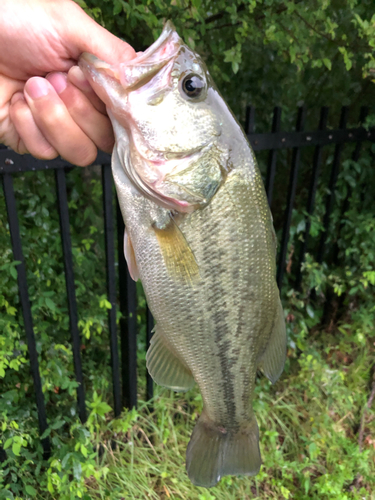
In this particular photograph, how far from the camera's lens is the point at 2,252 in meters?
2.20

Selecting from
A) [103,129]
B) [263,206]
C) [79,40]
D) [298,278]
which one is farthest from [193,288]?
[298,278]

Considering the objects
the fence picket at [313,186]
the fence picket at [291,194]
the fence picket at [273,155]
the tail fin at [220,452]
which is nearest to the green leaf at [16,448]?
the tail fin at [220,452]

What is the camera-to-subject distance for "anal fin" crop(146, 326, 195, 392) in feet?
4.67

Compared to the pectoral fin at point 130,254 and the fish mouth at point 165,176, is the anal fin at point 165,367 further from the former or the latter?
the fish mouth at point 165,176

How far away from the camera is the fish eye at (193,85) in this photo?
1.13m

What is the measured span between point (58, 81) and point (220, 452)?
158 cm

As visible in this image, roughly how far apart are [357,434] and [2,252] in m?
2.98

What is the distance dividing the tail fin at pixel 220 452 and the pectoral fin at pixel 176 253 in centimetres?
76

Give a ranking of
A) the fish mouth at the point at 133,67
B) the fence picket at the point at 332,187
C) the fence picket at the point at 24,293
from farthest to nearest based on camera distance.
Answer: the fence picket at the point at 332,187 → the fence picket at the point at 24,293 → the fish mouth at the point at 133,67

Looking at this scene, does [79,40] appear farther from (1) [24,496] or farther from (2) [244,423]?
(1) [24,496]

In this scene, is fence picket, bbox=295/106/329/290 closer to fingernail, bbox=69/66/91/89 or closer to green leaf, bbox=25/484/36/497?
fingernail, bbox=69/66/91/89

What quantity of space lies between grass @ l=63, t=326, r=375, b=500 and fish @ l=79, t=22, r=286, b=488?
5.27 ft

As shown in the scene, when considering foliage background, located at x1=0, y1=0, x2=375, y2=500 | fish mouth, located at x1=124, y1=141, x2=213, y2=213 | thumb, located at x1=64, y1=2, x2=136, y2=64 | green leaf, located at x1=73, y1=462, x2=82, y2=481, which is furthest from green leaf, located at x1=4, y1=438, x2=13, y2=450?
thumb, located at x1=64, y1=2, x2=136, y2=64

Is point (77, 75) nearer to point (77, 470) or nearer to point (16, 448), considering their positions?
point (16, 448)
